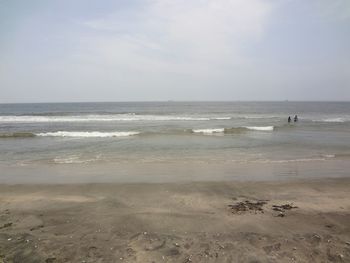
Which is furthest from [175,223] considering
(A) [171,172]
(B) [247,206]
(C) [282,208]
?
(A) [171,172]

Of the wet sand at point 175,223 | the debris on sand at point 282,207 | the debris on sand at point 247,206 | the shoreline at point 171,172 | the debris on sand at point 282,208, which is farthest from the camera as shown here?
the shoreline at point 171,172

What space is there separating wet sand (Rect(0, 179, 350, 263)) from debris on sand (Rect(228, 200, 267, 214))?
0.08ft

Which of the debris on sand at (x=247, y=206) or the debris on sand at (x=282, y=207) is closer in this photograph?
the debris on sand at (x=247, y=206)

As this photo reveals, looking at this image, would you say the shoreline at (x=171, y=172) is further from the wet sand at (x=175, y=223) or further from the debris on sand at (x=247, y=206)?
the debris on sand at (x=247, y=206)

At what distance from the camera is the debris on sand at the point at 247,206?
25.6 feet

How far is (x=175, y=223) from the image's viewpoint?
7.00 meters

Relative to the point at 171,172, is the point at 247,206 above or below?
above

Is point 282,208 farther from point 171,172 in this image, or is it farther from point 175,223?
point 171,172

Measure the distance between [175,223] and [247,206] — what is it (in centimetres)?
215

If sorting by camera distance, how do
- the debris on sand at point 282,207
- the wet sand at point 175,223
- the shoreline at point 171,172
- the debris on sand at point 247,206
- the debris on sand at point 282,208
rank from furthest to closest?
the shoreline at point 171,172 → the debris on sand at point 282,207 → the debris on sand at point 247,206 → the debris on sand at point 282,208 → the wet sand at point 175,223

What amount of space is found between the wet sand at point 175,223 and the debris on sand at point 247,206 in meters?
0.03

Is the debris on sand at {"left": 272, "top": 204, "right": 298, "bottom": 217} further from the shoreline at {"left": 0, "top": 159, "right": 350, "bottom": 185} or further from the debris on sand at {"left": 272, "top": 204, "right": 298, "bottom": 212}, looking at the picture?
the shoreline at {"left": 0, "top": 159, "right": 350, "bottom": 185}

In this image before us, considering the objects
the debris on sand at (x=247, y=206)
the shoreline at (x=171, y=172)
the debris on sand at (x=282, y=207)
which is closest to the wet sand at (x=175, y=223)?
the debris on sand at (x=247, y=206)

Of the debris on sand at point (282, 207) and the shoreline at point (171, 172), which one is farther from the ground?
the debris on sand at point (282, 207)
